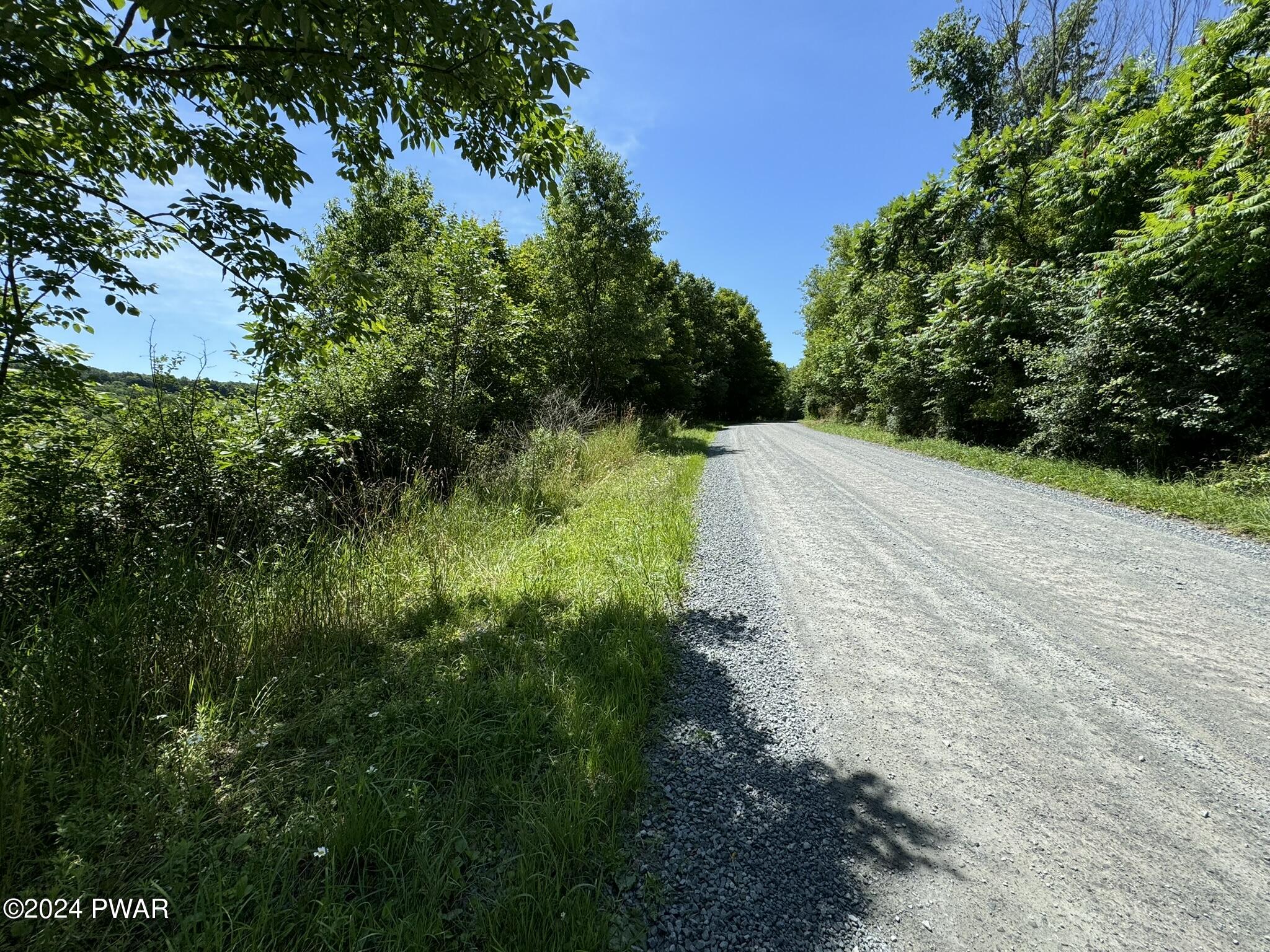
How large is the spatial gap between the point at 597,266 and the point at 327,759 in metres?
16.5

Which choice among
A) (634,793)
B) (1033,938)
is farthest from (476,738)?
(1033,938)

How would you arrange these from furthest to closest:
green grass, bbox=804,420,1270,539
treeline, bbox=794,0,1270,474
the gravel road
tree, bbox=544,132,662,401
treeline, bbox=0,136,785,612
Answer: tree, bbox=544,132,662,401 < treeline, bbox=794,0,1270,474 < green grass, bbox=804,420,1270,539 < treeline, bbox=0,136,785,612 < the gravel road

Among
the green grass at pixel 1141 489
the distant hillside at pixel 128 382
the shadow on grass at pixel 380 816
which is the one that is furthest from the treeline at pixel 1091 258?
the distant hillside at pixel 128 382

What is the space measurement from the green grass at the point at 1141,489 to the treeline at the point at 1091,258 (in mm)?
718

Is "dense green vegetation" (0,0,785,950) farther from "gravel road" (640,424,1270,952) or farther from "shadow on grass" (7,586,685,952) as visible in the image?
"gravel road" (640,424,1270,952)

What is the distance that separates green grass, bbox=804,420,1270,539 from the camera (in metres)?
5.36

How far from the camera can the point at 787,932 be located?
146 centimetres

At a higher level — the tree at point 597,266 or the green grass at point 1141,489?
the tree at point 597,266

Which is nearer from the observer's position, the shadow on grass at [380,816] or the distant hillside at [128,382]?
the shadow on grass at [380,816]

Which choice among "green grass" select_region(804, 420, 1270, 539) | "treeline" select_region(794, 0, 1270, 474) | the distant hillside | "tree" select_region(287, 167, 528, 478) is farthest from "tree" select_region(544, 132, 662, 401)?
the distant hillside

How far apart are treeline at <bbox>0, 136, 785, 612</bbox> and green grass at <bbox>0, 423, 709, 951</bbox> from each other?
828 millimetres

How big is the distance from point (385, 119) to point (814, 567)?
5.39m

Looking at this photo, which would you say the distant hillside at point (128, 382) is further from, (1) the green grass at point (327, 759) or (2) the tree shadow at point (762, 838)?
(2) the tree shadow at point (762, 838)

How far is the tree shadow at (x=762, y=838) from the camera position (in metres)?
1.49
